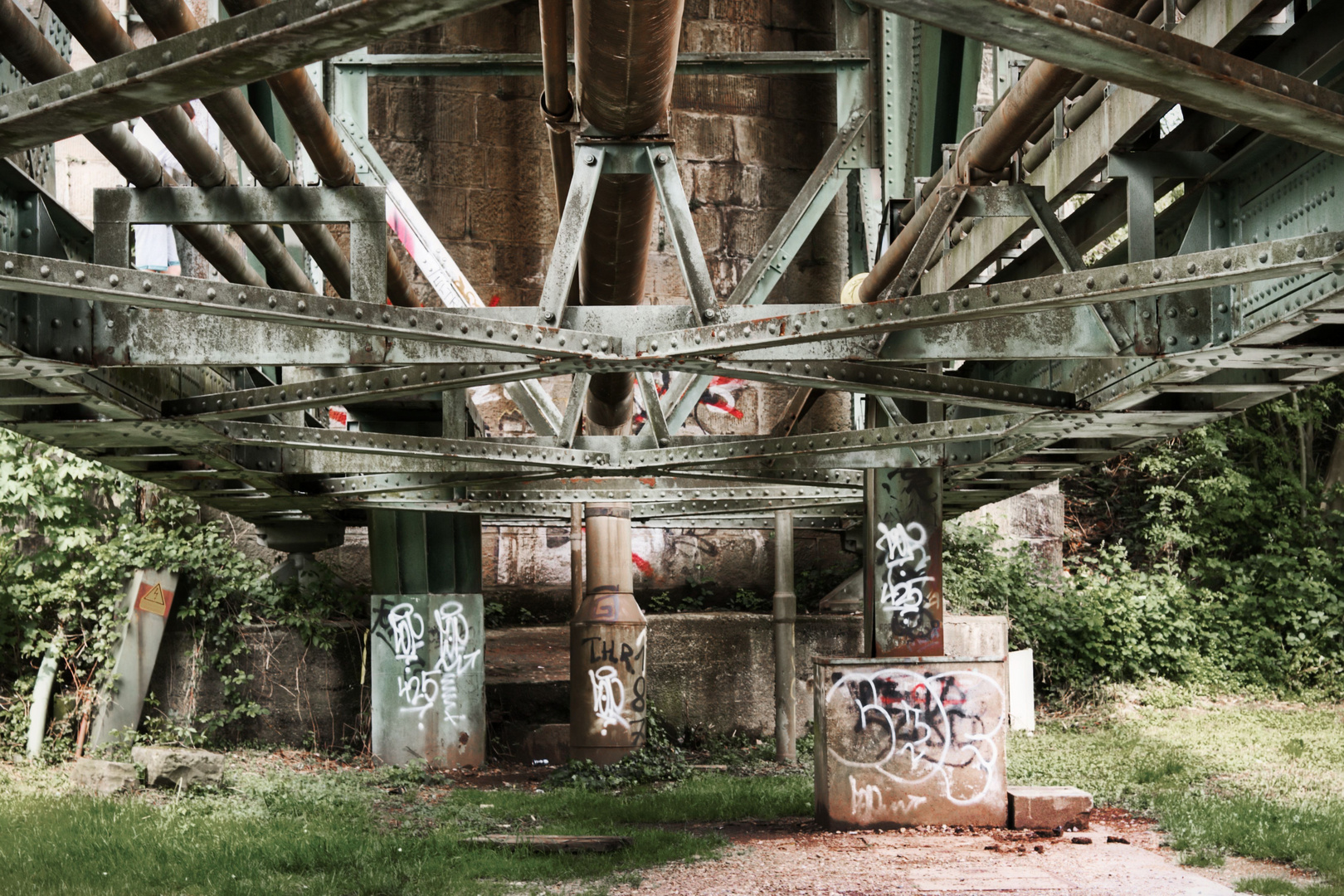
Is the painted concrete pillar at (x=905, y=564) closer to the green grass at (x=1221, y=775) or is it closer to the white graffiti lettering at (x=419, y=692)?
the green grass at (x=1221, y=775)

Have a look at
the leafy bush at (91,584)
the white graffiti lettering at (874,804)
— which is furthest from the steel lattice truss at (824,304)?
the leafy bush at (91,584)

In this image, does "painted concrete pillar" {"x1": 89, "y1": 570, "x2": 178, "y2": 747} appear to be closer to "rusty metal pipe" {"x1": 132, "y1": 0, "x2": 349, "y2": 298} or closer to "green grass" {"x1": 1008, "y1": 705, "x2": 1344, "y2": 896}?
"rusty metal pipe" {"x1": 132, "y1": 0, "x2": 349, "y2": 298}

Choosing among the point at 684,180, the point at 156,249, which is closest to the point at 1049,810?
the point at 156,249

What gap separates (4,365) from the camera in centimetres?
636

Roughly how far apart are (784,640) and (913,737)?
424 cm

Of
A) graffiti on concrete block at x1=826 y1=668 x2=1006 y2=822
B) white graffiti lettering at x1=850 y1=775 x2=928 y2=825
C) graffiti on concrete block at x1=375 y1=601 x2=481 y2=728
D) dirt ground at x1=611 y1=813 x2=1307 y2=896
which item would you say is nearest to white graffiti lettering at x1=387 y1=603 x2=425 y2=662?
graffiti on concrete block at x1=375 y1=601 x2=481 y2=728

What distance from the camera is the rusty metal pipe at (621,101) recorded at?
4.79 m

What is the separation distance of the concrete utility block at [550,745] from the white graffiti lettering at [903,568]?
559 cm

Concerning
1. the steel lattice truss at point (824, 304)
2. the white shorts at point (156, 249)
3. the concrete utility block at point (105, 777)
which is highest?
the white shorts at point (156, 249)

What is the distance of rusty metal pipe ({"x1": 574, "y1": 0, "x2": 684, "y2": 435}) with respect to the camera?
4.79 meters

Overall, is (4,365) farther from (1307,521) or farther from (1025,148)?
(1307,521)

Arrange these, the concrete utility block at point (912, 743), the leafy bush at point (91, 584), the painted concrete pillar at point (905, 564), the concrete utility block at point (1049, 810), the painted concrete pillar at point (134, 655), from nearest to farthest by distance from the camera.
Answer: the concrete utility block at point (1049, 810)
the concrete utility block at point (912, 743)
the painted concrete pillar at point (905, 564)
the painted concrete pillar at point (134, 655)
the leafy bush at point (91, 584)

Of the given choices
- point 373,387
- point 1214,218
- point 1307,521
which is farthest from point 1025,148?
point 1307,521

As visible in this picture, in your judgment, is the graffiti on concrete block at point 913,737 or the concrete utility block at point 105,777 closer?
the graffiti on concrete block at point 913,737
